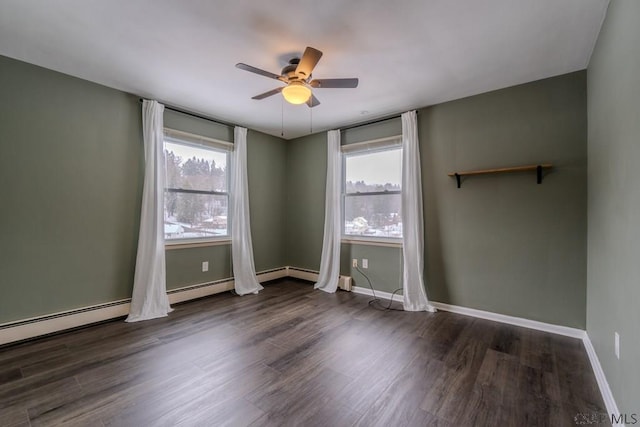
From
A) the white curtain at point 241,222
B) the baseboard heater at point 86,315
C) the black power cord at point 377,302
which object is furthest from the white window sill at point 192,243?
the black power cord at point 377,302

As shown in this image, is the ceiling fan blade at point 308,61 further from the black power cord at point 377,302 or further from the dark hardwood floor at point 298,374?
the black power cord at point 377,302

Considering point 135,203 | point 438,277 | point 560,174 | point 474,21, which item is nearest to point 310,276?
point 438,277

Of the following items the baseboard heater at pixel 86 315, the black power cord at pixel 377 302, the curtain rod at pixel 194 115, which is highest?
the curtain rod at pixel 194 115

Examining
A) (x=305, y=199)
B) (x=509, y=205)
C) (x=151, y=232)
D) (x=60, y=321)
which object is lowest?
(x=60, y=321)

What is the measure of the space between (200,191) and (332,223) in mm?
1999

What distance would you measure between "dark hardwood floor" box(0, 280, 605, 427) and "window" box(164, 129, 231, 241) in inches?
49.5

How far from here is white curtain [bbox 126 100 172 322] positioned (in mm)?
3131

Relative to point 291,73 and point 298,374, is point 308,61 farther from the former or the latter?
point 298,374

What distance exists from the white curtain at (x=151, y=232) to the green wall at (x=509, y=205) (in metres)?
2.97

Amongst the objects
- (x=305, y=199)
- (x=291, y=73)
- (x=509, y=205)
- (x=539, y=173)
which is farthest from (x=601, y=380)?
(x=305, y=199)

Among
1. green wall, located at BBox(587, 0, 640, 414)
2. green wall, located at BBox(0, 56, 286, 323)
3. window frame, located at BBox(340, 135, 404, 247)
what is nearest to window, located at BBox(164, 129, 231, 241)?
green wall, located at BBox(0, 56, 286, 323)

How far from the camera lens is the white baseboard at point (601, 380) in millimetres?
1624

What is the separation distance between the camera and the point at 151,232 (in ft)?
10.5

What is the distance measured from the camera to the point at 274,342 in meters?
2.54
